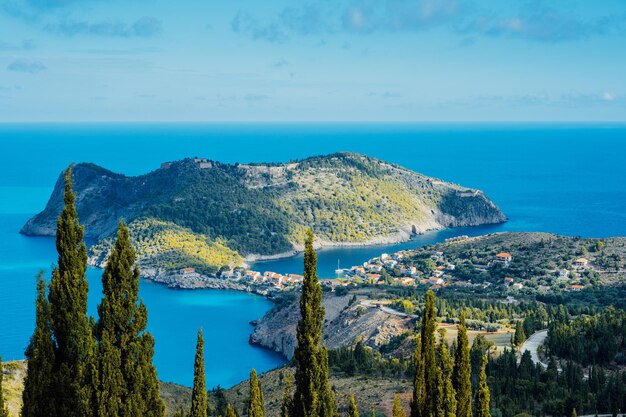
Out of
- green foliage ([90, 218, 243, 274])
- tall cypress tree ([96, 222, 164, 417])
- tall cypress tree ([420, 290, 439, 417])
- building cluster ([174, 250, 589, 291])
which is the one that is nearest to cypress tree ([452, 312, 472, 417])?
tall cypress tree ([420, 290, 439, 417])

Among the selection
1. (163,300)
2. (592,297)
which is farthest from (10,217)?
(592,297)

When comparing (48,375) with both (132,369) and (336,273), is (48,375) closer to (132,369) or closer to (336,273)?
(132,369)

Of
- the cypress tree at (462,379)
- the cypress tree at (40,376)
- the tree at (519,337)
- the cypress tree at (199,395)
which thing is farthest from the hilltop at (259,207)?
the cypress tree at (462,379)

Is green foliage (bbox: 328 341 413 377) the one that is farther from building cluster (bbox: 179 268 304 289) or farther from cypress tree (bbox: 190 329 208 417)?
building cluster (bbox: 179 268 304 289)

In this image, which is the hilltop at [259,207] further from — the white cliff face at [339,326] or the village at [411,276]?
the white cliff face at [339,326]

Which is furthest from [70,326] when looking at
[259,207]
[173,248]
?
[259,207]
